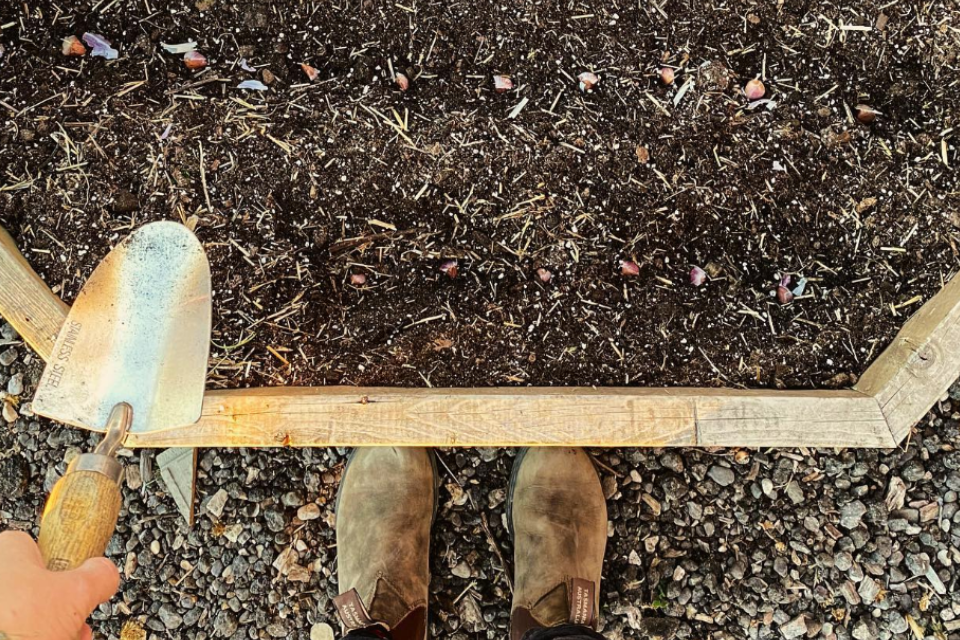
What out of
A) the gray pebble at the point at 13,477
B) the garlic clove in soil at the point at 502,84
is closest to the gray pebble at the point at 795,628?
the garlic clove in soil at the point at 502,84

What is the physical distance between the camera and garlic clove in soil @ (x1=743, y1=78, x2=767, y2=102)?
1.50 meters

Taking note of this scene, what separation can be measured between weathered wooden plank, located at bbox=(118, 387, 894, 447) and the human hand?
37cm

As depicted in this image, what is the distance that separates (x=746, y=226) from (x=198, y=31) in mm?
1253

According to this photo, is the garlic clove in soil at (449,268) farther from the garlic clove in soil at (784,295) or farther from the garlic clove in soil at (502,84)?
the garlic clove in soil at (784,295)

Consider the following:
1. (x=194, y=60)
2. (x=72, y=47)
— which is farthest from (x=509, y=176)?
(x=72, y=47)

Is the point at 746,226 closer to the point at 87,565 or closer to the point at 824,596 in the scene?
the point at 824,596

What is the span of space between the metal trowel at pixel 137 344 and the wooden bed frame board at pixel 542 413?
0.18 meters

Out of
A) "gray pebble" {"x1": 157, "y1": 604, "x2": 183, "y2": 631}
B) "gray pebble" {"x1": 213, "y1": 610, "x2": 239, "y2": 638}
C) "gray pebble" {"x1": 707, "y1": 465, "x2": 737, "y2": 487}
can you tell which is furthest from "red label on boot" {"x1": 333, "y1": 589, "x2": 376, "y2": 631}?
"gray pebble" {"x1": 707, "y1": 465, "x2": 737, "y2": 487}

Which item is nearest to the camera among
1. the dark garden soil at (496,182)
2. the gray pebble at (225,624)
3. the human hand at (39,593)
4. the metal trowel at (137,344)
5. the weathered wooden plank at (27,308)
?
the human hand at (39,593)

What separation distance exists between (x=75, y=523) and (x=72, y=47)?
1024 mm

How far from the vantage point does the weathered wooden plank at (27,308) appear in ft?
4.50

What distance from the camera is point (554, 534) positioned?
1593 millimetres

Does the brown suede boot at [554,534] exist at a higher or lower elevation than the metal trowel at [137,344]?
lower

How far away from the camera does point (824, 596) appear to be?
1643mm
